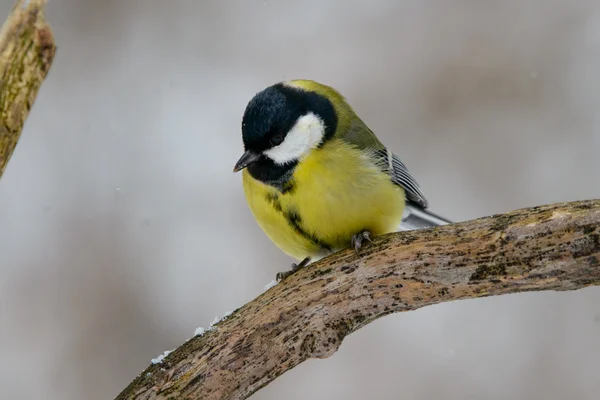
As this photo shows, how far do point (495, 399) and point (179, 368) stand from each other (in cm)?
276

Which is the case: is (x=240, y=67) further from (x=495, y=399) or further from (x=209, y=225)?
(x=495, y=399)

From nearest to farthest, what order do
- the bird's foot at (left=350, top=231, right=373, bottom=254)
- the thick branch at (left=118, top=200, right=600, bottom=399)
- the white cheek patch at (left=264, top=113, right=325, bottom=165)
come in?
the thick branch at (left=118, top=200, right=600, bottom=399)
the bird's foot at (left=350, top=231, right=373, bottom=254)
the white cheek patch at (left=264, top=113, right=325, bottom=165)

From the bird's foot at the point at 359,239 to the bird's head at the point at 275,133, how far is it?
33 cm

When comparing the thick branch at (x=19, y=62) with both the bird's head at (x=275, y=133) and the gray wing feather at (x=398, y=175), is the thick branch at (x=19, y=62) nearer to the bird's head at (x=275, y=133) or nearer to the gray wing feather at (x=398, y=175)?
the bird's head at (x=275, y=133)

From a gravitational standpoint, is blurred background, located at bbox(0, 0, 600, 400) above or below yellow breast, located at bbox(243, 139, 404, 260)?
above

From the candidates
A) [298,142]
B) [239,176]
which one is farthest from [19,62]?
[239,176]

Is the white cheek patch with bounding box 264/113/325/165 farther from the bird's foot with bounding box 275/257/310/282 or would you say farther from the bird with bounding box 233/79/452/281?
the bird's foot with bounding box 275/257/310/282

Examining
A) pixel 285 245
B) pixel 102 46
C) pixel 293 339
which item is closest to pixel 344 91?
pixel 102 46

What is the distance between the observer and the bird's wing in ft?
8.67

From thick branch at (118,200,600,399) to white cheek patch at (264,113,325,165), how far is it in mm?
391

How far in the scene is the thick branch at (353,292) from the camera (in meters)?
1.93

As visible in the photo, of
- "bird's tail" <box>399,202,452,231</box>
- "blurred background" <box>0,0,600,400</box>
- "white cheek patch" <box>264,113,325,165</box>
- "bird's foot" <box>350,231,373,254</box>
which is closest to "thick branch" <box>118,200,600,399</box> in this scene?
"bird's foot" <box>350,231,373,254</box>

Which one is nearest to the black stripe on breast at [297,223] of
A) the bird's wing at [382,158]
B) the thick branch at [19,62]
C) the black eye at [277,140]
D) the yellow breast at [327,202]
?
the yellow breast at [327,202]

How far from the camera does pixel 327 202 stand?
2.42 metres
